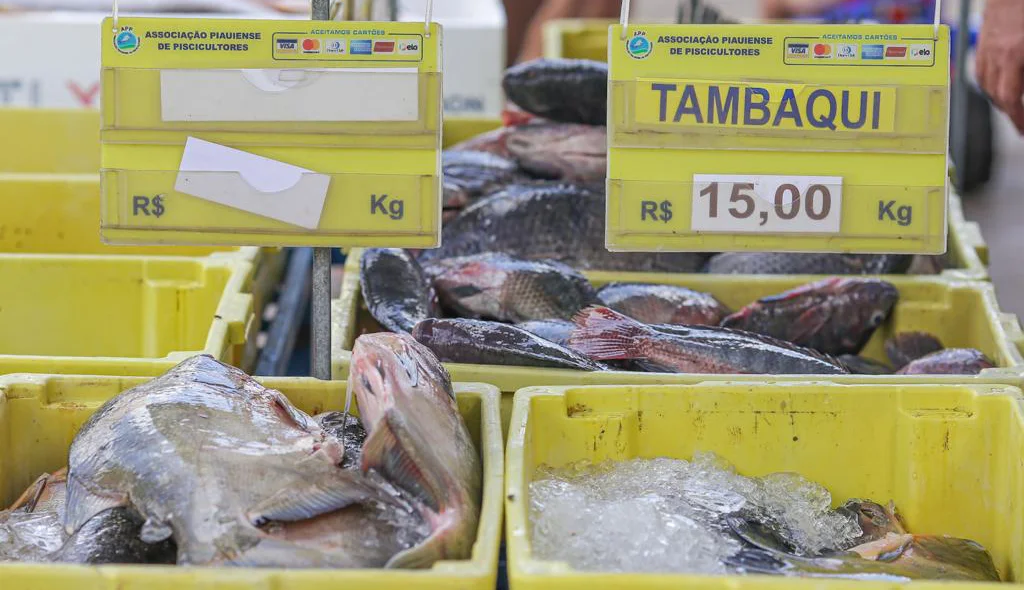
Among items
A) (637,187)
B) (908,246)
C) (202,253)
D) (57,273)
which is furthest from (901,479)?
(202,253)

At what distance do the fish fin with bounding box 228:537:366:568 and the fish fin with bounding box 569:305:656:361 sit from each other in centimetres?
94

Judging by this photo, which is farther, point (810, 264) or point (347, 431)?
point (810, 264)

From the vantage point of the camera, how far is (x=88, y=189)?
337 centimetres

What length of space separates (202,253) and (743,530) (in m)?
2.20

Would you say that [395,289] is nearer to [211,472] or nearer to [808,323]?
[808,323]

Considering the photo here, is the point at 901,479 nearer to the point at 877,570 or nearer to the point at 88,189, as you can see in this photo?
the point at 877,570

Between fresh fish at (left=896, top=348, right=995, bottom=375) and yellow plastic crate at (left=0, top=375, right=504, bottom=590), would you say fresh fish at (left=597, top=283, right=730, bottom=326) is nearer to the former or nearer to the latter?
fresh fish at (left=896, top=348, right=995, bottom=375)

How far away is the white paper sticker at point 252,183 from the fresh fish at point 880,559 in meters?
0.85

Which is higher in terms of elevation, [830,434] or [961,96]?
[961,96]

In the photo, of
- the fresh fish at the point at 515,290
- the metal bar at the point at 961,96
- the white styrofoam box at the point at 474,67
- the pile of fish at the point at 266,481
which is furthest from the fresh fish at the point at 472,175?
the metal bar at the point at 961,96

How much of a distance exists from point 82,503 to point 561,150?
202cm

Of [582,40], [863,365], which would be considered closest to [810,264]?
[863,365]

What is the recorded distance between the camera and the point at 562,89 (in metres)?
3.30

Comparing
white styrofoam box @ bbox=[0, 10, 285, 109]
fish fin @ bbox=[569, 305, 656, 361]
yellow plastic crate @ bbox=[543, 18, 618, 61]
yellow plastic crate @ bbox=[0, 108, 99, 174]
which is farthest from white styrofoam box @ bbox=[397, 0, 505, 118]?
fish fin @ bbox=[569, 305, 656, 361]
